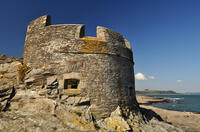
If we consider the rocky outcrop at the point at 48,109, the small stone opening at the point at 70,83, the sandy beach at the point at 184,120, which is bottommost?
the sandy beach at the point at 184,120

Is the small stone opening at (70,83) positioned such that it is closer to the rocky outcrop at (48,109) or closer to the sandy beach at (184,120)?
the rocky outcrop at (48,109)

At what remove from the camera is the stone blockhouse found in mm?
7109

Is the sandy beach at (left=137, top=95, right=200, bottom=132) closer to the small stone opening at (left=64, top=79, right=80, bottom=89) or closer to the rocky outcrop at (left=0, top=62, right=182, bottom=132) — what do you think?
the rocky outcrop at (left=0, top=62, right=182, bottom=132)

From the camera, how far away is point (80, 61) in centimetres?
730

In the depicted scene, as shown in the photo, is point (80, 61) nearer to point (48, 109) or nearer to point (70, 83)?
point (70, 83)

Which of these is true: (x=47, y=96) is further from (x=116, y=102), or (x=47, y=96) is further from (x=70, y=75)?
(x=116, y=102)

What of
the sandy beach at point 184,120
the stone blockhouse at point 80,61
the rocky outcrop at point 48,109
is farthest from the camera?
the sandy beach at point 184,120

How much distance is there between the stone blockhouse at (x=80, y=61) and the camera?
7109mm

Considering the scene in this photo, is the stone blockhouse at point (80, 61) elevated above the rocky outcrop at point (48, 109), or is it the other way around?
the stone blockhouse at point (80, 61)

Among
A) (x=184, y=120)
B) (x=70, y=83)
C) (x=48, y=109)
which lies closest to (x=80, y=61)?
(x=70, y=83)

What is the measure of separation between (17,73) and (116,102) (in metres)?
5.82

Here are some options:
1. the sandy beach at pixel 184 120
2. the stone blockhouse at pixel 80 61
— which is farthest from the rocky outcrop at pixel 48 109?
the sandy beach at pixel 184 120

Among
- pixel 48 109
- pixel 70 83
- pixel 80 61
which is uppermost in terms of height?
pixel 80 61

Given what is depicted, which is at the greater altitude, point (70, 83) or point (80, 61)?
point (80, 61)
